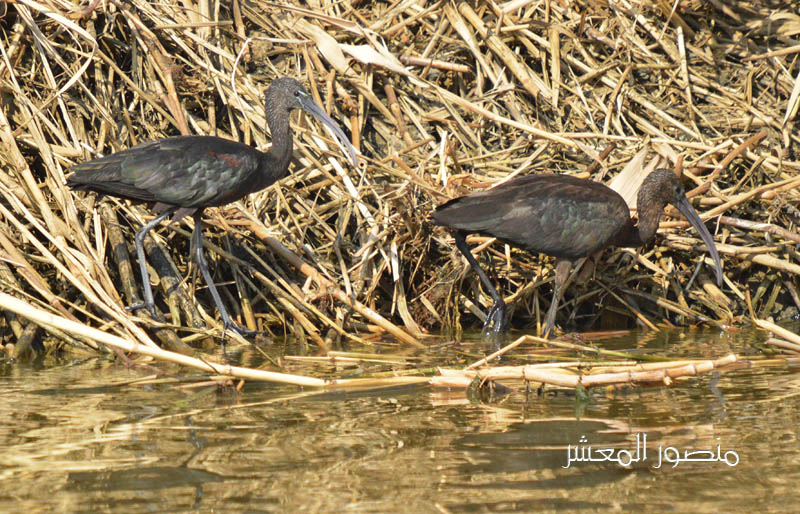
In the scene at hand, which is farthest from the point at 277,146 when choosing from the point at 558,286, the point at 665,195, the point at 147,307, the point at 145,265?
the point at 665,195

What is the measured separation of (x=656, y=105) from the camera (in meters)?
8.20

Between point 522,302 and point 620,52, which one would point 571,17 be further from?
point 522,302

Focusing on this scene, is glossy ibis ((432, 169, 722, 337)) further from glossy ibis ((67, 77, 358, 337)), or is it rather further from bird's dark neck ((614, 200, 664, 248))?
glossy ibis ((67, 77, 358, 337))

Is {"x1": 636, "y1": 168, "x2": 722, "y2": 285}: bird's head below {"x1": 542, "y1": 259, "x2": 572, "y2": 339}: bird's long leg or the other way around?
the other way around

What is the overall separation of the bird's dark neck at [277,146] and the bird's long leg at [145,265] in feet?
2.31

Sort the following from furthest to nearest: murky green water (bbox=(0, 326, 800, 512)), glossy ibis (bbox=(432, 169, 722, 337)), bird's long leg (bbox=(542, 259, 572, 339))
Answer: bird's long leg (bbox=(542, 259, 572, 339)) → glossy ibis (bbox=(432, 169, 722, 337)) → murky green water (bbox=(0, 326, 800, 512))

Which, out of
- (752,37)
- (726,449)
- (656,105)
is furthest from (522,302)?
(726,449)

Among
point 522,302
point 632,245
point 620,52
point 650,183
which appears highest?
point 620,52

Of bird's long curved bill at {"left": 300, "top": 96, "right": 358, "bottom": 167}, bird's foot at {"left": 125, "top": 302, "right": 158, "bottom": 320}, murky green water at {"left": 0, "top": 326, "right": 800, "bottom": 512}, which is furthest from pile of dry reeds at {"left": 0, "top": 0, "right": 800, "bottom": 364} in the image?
murky green water at {"left": 0, "top": 326, "right": 800, "bottom": 512}

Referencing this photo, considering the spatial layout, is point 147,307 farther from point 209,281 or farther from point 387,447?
point 387,447

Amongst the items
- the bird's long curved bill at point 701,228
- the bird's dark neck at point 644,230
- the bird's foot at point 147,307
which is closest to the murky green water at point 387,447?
the bird's foot at point 147,307

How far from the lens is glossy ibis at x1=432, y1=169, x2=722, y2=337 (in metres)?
6.59

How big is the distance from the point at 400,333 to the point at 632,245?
1820 millimetres

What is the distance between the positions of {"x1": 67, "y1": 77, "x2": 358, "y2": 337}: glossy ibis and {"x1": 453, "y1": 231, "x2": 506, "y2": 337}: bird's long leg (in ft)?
4.44
